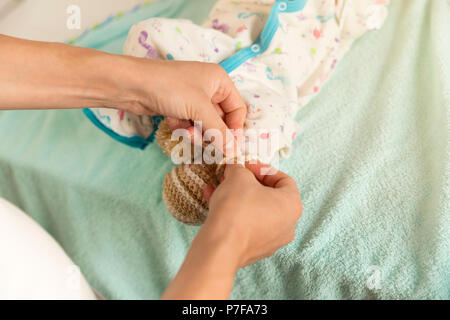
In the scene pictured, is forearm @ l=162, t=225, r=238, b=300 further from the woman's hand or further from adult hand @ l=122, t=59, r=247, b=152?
adult hand @ l=122, t=59, r=247, b=152

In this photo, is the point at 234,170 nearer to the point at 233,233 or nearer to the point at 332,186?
the point at 233,233

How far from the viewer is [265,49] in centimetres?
78

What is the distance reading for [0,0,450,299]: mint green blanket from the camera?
0.56m

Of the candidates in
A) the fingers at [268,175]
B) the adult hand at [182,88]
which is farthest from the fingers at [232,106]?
the fingers at [268,175]

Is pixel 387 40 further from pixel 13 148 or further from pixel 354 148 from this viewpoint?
pixel 13 148

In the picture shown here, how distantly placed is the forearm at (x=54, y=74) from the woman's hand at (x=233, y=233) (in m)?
0.27

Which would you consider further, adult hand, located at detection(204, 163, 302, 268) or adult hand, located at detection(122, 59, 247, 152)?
adult hand, located at detection(122, 59, 247, 152)

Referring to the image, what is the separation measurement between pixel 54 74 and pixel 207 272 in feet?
1.36

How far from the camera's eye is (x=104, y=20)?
1120 millimetres

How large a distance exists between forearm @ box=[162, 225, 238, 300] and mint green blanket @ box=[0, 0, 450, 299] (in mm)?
236

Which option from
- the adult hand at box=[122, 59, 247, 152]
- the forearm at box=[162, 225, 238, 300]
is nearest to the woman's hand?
the forearm at box=[162, 225, 238, 300]

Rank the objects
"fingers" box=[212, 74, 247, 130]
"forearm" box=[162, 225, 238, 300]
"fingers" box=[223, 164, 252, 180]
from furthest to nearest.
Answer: "fingers" box=[212, 74, 247, 130] < "fingers" box=[223, 164, 252, 180] < "forearm" box=[162, 225, 238, 300]

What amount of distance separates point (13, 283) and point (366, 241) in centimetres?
55
